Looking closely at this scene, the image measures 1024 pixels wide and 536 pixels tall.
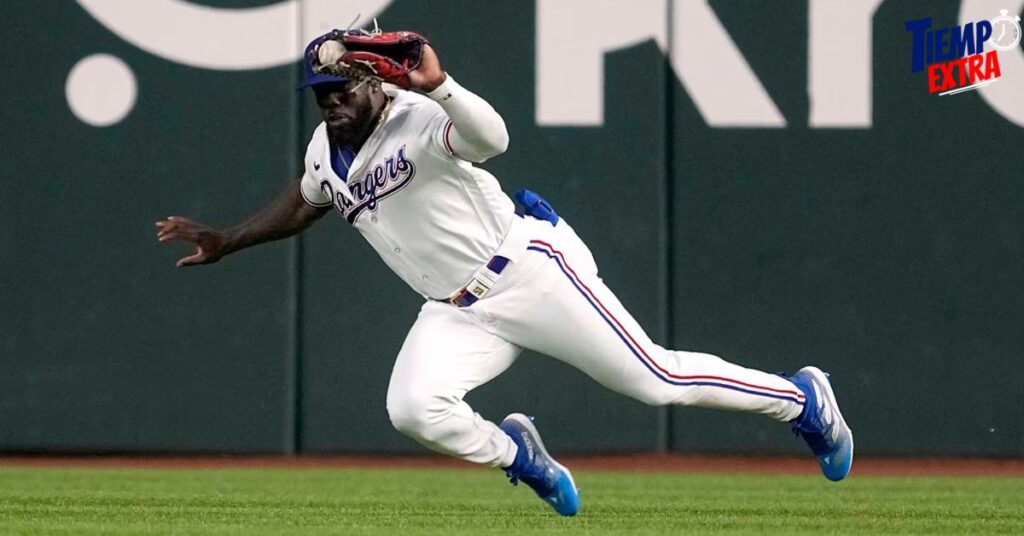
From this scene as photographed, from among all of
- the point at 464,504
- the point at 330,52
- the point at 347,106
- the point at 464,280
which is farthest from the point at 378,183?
the point at 464,504

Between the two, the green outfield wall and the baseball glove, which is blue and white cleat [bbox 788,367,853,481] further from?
the green outfield wall

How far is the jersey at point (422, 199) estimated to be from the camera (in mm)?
5191

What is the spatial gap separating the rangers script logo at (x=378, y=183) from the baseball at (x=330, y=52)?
1.72 feet

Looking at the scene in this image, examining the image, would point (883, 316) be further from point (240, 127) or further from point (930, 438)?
point (240, 127)

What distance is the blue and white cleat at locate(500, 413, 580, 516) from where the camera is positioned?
544 centimetres

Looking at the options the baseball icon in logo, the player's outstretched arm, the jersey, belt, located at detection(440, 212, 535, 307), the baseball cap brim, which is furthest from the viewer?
the baseball icon in logo

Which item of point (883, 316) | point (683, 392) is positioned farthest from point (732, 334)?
point (683, 392)

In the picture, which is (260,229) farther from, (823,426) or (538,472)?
(823,426)

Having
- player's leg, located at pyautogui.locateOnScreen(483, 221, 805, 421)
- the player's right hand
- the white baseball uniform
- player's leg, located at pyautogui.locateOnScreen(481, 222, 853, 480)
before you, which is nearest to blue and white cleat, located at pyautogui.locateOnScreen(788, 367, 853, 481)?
player's leg, located at pyautogui.locateOnScreen(481, 222, 853, 480)

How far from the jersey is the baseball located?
1.63 ft

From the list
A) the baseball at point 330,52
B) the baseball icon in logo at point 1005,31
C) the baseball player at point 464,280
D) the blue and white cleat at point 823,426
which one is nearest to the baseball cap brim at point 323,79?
the baseball player at point 464,280

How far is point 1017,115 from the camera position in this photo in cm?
837

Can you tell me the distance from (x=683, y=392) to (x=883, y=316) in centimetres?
329

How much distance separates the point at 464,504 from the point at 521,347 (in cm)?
114
